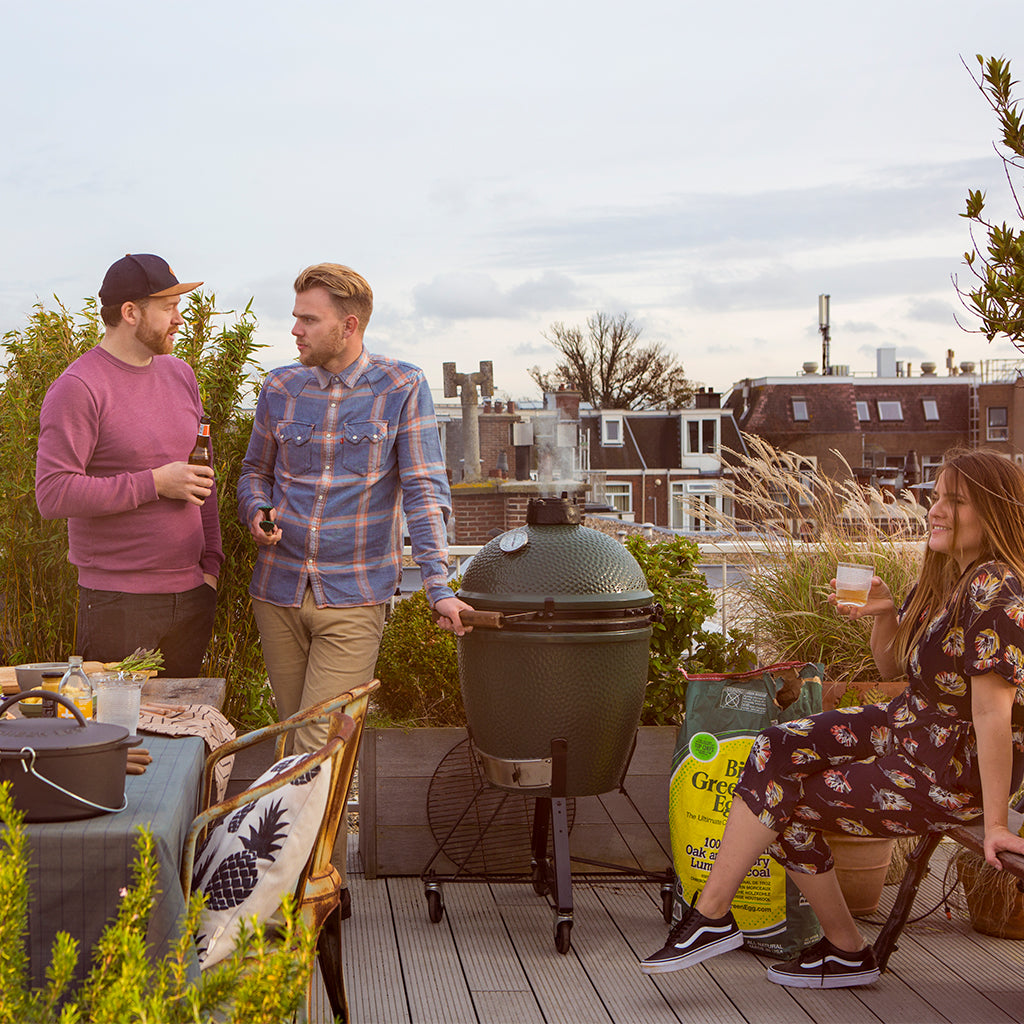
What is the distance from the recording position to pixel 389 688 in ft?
13.7

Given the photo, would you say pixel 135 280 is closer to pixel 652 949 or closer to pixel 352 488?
pixel 352 488

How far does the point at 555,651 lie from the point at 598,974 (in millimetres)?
895

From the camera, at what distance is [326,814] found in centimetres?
210

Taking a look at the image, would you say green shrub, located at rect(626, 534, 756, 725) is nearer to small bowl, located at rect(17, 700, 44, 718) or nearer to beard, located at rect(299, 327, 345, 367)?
beard, located at rect(299, 327, 345, 367)

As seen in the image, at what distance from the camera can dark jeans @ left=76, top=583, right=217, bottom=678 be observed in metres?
3.28

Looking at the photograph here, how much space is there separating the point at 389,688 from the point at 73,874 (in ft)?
7.90

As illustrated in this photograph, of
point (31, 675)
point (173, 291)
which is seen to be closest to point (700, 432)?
point (173, 291)

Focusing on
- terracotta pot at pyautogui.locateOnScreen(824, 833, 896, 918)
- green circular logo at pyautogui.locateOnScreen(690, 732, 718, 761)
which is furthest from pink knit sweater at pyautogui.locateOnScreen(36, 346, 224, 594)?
terracotta pot at pyautogui.locateOnScreen(824, 833, 896, 918)

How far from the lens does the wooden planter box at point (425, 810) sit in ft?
12.5

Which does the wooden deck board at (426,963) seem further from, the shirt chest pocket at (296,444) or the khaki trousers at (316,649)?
the shirt chest pocket at (296,444)

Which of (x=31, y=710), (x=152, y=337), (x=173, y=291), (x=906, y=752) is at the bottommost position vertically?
(x=906, y=752)

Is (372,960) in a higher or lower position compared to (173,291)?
lower

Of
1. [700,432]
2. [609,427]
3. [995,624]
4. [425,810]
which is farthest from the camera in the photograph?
[700,432]

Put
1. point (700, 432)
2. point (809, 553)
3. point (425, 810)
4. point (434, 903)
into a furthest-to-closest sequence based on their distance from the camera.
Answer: point (700, 432) < point (809, 553) < point (425, 810) < point (434, 903)
